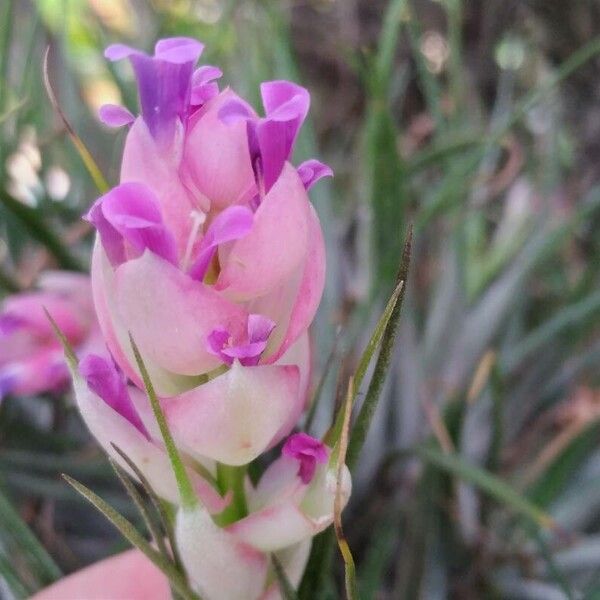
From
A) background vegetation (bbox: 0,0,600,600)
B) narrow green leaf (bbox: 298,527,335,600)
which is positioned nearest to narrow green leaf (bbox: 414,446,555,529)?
background vegetation (bbox: 0,0,600,600)

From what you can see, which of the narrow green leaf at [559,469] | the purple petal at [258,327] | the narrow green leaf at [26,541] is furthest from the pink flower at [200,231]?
the narrow green leaf at [559,469]

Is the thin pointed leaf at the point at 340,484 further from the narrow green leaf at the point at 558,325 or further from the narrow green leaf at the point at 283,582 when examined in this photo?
the narrow green leaf at the point at 558,325

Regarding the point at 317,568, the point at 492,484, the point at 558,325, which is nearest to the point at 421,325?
the point at 558,325

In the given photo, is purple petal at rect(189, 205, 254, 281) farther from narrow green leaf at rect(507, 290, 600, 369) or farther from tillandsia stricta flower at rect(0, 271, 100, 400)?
narrow green leaf at rect(507, 290, 600, 369)

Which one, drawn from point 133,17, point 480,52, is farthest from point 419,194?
point 133,17

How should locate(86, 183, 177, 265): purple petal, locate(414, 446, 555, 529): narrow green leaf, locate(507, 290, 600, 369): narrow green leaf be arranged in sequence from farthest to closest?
locate(507, 290, 600, 369): narrow green leaf
locate(414, 446, 555, 529): narrow green leaf
locate(86, 183, 177, 265): purple petal

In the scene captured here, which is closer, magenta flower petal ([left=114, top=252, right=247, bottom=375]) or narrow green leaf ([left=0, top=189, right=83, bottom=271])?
magenta flower petal ([left=114, top=252, right=247, bottom=375])

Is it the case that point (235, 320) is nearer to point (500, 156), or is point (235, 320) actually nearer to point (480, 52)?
point (500, 156)
